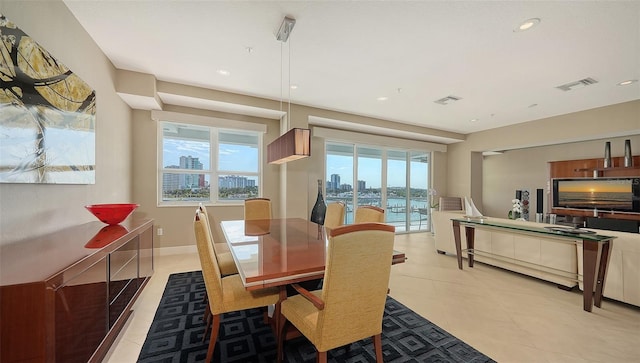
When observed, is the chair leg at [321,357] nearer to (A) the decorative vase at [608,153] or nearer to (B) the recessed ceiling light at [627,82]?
(B) the recessed ceiling light at [627,82]

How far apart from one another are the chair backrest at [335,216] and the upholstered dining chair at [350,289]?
66.1 inches

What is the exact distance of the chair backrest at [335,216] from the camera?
315 centimetres

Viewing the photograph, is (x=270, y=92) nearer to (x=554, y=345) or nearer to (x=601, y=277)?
(x=554, y=345)

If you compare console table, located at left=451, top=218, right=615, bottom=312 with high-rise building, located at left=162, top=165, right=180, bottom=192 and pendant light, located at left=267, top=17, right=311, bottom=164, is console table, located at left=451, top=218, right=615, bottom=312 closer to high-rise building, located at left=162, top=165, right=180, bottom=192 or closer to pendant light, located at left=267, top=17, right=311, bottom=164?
pendant light, located at left=267, top=17, right=311, bottom=164

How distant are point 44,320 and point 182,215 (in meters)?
3.42

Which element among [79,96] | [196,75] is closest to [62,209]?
[79,96]

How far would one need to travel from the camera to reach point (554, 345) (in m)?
1.96

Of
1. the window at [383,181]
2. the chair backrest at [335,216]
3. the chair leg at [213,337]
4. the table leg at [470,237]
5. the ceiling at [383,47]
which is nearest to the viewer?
the chair leg at [213,337]

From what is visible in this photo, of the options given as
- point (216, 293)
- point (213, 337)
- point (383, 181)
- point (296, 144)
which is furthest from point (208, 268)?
point (383, 181)

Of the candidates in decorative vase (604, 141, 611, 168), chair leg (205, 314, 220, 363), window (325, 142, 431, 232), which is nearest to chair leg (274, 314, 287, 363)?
chair leg (205, 314, 220, 363)

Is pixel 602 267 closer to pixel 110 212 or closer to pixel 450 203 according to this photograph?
pixel 450 203

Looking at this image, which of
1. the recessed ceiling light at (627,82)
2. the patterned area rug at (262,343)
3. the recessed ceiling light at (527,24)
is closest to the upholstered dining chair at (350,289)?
the patterned area rug at (262,343)

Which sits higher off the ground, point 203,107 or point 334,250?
point 203,107

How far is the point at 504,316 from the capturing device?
2.38m
